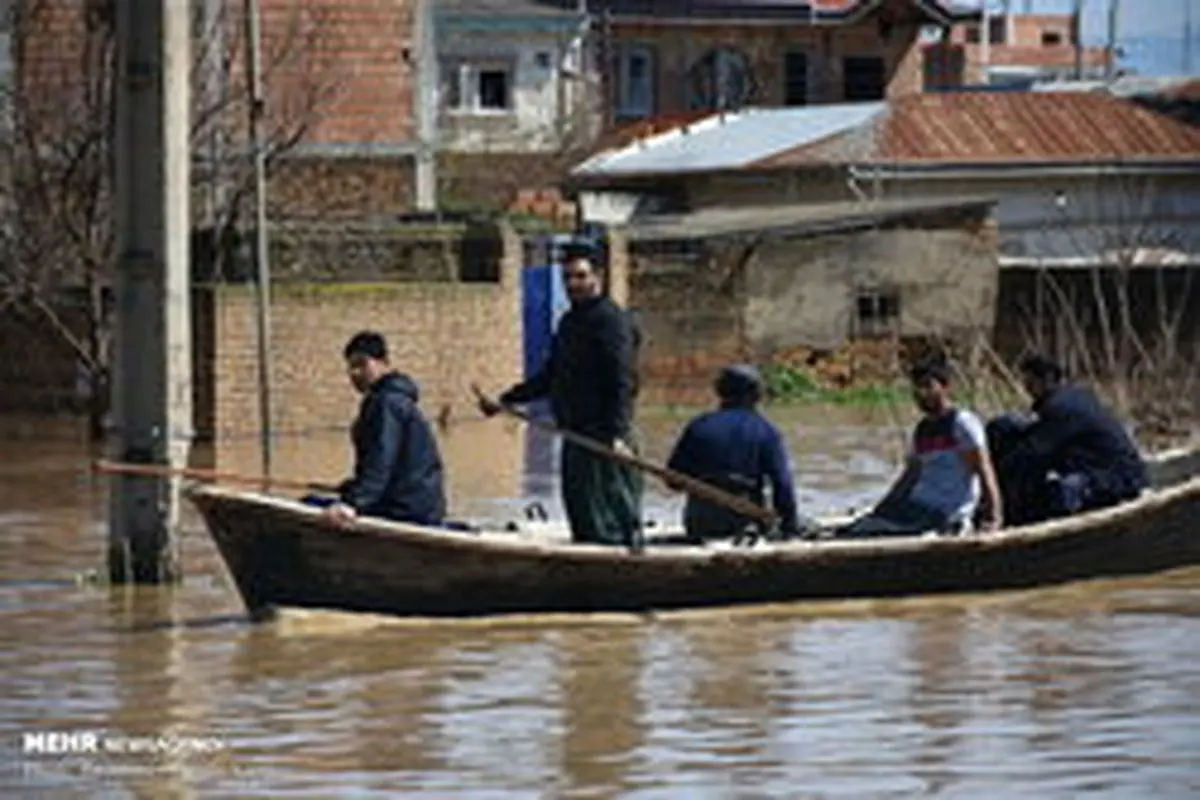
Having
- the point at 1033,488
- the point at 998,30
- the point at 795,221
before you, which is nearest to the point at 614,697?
the point at 1033,488

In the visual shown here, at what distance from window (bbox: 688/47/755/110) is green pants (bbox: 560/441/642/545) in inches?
2178

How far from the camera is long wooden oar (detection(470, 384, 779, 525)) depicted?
15633 millimetres

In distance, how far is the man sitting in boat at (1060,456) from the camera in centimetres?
1733

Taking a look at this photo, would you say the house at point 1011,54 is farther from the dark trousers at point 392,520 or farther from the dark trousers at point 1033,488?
the dark trousers at point 392,520

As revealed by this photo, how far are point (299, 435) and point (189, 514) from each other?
323 inches

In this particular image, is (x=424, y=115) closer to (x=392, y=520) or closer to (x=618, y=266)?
(x=618, y=266)

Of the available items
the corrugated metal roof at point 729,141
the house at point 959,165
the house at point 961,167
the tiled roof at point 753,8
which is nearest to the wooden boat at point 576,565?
the house at point 961,167

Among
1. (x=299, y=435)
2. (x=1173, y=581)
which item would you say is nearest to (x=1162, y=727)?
(x=1173, y=581)

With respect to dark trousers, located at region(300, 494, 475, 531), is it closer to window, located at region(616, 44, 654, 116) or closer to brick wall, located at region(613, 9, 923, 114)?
brick wall, located at region(613, 9, 923, 114)

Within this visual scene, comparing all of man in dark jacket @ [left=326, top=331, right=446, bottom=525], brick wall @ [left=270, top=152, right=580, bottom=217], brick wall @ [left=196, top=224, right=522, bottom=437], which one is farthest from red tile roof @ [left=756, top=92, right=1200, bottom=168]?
man in dark jacket @ [left=326, top=331, right=446, bottom=525]

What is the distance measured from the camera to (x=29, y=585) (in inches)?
698

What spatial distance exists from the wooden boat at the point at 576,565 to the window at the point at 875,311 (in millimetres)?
23044

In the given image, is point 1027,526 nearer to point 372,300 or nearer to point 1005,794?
point 1005,794

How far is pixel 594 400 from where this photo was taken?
15.9 meters
